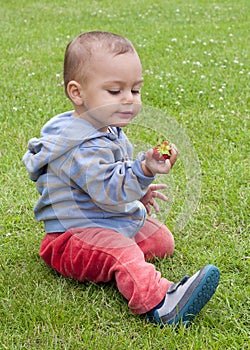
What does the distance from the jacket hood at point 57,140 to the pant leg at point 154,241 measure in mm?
567

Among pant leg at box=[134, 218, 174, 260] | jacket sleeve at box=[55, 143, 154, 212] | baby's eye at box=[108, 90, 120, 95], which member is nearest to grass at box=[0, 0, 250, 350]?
pant leg at box=[134, 218, 174, 260]

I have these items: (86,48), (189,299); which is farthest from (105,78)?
(189,299)

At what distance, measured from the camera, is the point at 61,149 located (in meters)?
2.58

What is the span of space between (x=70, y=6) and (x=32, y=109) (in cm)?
511

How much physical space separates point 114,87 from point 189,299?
2.88ft

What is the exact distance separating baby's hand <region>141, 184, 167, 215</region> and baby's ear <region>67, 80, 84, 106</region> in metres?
0.50

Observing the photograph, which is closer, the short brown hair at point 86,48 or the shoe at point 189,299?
the shoe at point 189,299

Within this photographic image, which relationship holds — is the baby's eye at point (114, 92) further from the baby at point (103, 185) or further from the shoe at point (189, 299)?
the shoe at point (189, 299)

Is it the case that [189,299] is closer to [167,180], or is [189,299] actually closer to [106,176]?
[106,176]

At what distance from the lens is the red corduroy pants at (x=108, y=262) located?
8.29ft

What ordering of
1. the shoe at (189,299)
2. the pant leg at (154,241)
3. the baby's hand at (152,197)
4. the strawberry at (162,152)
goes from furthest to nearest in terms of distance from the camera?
the pant leg at (154,241)
the baby's hand at (152,197)
the shoe at (189,299)
the strawberry at (162,152)

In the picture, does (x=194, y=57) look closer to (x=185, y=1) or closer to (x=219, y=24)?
(x=219, y=24)

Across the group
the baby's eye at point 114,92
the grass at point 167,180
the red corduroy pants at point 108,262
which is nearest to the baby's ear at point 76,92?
the baby's eye at point 114,92

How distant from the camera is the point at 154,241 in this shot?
2938 mm
